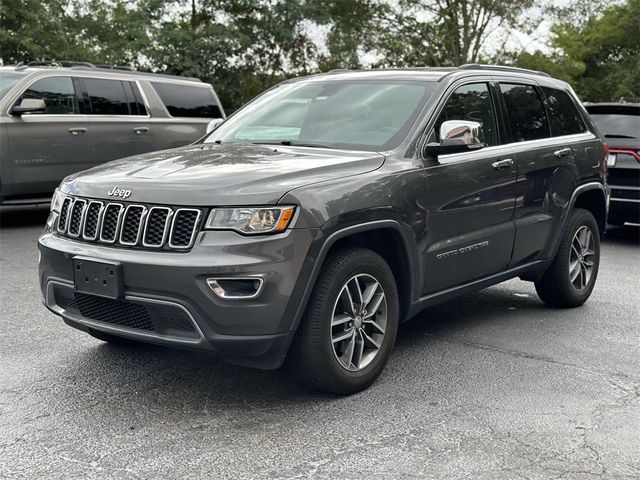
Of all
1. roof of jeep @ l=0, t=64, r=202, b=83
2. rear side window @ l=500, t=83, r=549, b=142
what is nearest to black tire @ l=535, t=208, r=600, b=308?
rear side window @ l=500, t=83, r=549, b=142

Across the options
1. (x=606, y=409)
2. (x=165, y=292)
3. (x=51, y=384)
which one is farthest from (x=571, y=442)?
(x=51, y=384)

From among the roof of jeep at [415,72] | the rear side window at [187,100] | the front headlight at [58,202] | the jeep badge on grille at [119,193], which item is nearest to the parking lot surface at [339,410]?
the front headlight at [58,202]

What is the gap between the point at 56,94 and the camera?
419 inches

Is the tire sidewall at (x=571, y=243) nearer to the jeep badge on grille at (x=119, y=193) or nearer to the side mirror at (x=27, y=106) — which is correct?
the jeep badge on grille at (x=119, y=193)

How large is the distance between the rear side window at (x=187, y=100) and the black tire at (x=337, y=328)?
26.2 feet

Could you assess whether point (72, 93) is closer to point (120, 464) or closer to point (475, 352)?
point (475, 352)

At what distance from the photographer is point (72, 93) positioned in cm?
1081

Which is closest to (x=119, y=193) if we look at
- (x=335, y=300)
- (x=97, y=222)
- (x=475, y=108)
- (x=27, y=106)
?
(x=97, y=222)

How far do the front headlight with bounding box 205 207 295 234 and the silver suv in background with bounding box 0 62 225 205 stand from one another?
22.5 ft

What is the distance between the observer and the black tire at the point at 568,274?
6.50 m

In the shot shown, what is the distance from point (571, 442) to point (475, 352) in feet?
5.06

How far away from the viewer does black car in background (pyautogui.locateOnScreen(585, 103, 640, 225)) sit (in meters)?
10.2

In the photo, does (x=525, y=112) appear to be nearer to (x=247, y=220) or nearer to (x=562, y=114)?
(x=562, y=114)

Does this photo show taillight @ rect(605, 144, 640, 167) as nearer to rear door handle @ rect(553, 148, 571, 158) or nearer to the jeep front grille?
rear door handle @ rect(553, 148, 571, 158)
